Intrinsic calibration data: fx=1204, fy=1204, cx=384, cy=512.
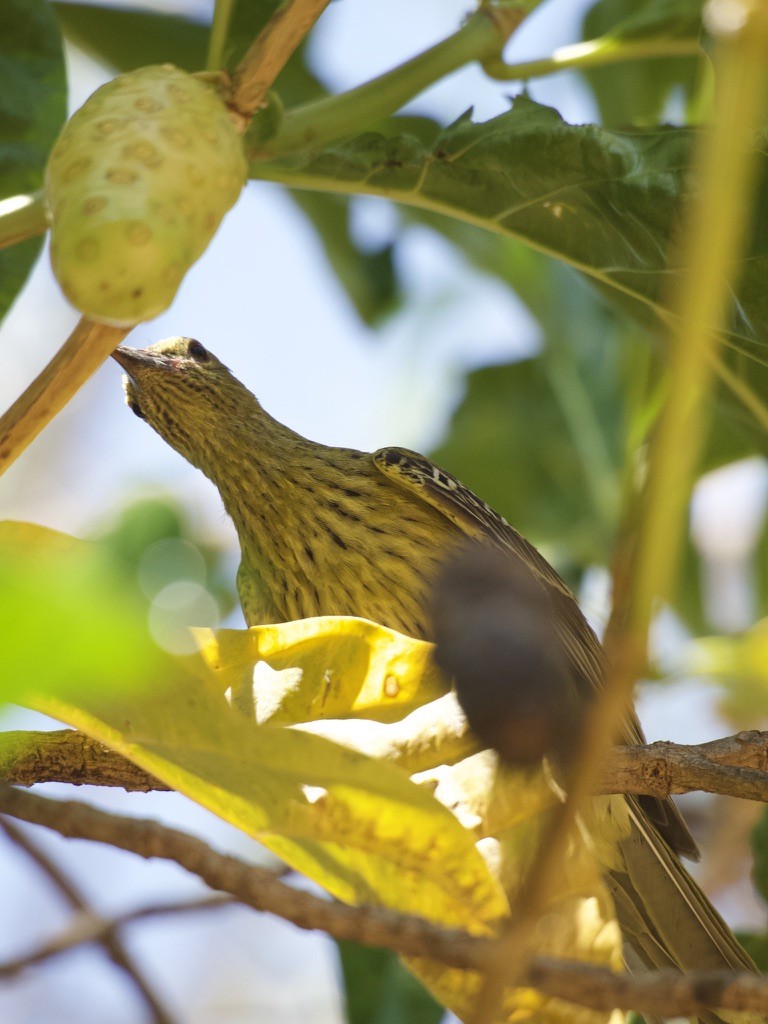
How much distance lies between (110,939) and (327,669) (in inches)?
59.6

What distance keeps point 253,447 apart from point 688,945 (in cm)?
218

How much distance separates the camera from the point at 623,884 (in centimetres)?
354

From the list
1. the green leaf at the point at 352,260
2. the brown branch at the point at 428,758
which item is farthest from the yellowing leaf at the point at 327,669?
the green leaf at the point at 352,260

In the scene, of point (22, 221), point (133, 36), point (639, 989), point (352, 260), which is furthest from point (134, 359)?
point (639, 989)

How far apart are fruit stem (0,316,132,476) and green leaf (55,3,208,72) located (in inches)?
97.7

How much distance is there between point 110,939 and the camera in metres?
3.27

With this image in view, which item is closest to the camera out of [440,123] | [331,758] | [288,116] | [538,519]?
[331,758]

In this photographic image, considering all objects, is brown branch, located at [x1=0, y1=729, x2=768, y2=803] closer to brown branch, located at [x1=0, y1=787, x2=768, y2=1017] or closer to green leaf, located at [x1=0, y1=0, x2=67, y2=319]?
brown branch, located at [x1=0, y1=787, x2=768, y2=1017]

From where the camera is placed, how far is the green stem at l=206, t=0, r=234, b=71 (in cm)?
243

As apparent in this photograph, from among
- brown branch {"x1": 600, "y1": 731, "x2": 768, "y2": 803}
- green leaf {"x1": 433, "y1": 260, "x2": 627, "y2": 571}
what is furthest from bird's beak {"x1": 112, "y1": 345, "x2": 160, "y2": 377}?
brown branch {"x1": 600, "y1": 731, "x2": 768, "y2": 803}

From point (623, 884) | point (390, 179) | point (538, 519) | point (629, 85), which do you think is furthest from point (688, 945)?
point (629, 85)

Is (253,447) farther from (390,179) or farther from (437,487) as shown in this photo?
(390,179)

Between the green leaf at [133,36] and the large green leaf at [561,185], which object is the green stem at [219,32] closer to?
the large green leaf at [561,185]

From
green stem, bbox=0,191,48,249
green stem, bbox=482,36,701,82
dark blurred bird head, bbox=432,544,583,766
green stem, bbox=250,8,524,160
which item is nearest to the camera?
green stem, bbox=0,191,48,249
